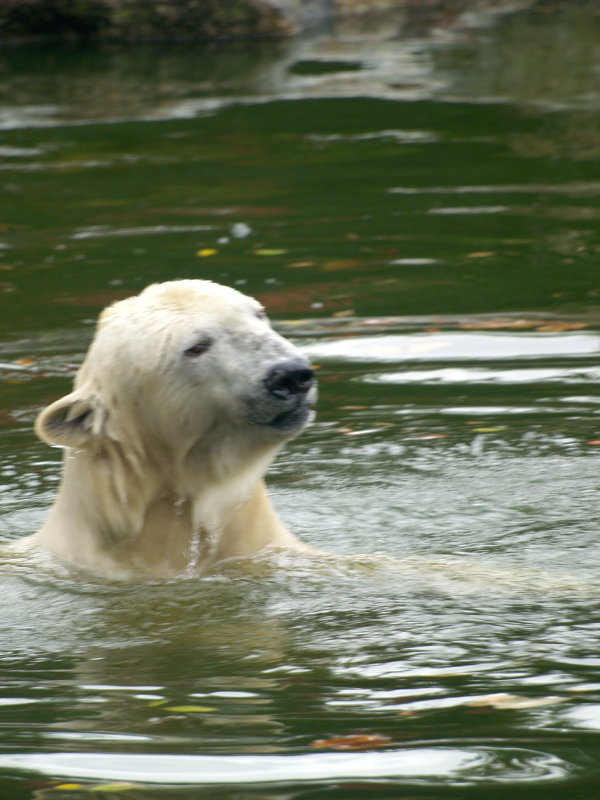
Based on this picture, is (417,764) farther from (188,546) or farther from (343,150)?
(343,150)

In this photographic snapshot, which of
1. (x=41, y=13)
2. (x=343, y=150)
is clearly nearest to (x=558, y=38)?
(x=343, y=150)

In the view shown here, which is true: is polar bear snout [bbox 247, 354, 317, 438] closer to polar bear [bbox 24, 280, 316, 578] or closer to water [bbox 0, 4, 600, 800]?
polar bear [bbox 24, 280, 316, 578]

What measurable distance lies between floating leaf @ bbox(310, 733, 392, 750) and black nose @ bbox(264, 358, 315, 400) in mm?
1385

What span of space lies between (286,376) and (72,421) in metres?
0.77

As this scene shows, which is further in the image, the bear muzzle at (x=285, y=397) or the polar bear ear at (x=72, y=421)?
the polar bear ear at (x=72, y=421)

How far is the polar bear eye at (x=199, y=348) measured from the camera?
464 cm

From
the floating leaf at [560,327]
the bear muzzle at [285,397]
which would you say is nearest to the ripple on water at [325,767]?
the bear muzzle at [285,397]

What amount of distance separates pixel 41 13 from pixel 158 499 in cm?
1486

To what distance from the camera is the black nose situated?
179 inches

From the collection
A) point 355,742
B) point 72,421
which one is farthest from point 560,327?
point 355,742

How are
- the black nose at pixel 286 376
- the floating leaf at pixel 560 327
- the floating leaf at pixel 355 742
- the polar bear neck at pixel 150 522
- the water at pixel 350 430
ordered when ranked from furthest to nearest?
the floating leaf at pixel 560 327 < the polar bear neck at pixel 150 522 < the black nose at pixel 286 376 < the water at pixel 350 430 < the floating leaf at pixel 355 742

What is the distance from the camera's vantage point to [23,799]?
321 cm

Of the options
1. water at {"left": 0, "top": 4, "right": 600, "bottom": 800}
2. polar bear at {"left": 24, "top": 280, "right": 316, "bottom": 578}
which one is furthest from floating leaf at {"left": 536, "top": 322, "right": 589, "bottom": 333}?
polar bear at {"left": 24, "top": 280, "right": 316, "bottom": 578}

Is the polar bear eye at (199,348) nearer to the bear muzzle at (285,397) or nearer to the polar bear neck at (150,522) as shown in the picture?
the bear muzzle at (285,397)
